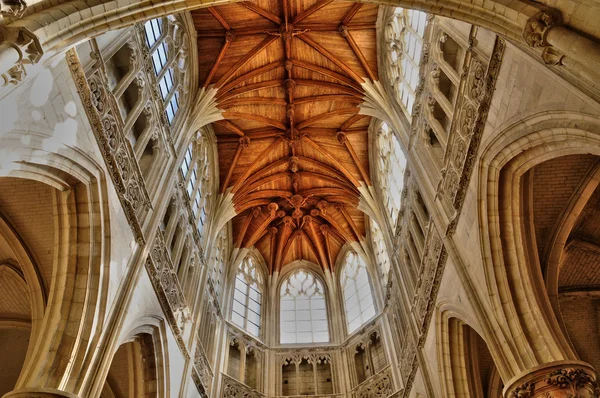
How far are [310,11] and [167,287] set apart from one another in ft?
32.0

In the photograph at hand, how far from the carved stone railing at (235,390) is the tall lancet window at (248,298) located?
8.67 ft

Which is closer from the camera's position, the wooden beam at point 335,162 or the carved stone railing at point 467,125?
the carved stone railing at point 467,125

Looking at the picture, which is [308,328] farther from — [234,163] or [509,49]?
[509,49]

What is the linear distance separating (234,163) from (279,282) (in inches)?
243

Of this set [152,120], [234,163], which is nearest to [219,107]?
[234,163]

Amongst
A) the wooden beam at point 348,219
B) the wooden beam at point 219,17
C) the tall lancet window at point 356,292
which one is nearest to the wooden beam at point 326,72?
the wooden beam at point 219,17

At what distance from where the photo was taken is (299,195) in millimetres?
20703

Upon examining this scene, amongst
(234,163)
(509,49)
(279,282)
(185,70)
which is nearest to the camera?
(509,49)

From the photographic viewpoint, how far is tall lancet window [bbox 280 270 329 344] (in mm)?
19078

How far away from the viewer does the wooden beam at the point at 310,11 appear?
14.9 m

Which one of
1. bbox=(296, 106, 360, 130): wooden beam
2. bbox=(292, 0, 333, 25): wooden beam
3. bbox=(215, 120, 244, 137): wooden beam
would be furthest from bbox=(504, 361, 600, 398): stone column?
bbox=(215, 120, 244, 137): wooden beam

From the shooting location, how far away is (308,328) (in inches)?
763

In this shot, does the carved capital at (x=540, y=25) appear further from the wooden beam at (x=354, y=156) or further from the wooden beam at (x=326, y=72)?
the wooden beam at (x=354, y=156)

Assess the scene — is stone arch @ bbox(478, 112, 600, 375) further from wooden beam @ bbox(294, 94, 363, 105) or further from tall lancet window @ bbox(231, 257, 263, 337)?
tall lancet window @ bbox(231, 257, 263, 337)
